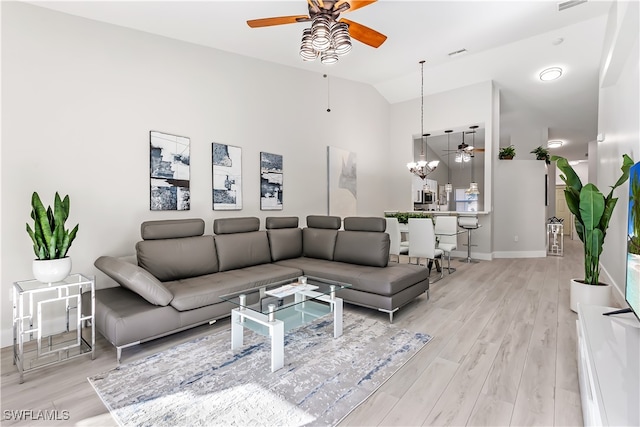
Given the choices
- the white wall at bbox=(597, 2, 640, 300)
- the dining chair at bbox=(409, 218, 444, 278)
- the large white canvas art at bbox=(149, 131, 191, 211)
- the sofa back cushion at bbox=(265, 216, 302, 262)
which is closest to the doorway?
the white wall at bbox=(597, 2, 640, 300)

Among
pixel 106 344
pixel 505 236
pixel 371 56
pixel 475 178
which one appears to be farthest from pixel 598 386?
pixel 475 178

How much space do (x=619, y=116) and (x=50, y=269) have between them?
20.9ft

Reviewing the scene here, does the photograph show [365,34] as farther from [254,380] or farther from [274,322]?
[254,380]

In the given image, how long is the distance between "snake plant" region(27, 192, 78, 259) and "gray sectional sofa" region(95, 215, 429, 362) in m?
0.38

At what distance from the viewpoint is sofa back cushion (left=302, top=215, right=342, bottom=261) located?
4.36 meters

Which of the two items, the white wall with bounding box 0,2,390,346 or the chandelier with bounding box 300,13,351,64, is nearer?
the chandelier with bounding box 300,13,351,64

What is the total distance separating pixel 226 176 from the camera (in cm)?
430

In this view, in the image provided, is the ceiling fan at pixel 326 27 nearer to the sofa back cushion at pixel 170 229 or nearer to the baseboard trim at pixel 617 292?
the sofa back cushion at pixel 170 229

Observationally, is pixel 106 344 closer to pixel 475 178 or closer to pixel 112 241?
pixel 112 241

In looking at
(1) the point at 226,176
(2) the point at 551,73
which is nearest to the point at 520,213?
(2) the point at 551,73

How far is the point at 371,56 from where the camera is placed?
5.14 metres

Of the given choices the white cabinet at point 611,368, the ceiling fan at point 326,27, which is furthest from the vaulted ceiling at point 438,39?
the white cabinet at point 611,368

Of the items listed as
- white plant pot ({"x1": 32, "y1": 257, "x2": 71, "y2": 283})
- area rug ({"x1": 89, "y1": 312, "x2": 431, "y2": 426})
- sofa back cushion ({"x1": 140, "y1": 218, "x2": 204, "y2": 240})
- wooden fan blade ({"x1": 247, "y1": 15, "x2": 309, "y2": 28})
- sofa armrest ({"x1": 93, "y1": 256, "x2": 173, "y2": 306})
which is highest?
wooden fan blade ({"x1": 247, "y1": 15, "x2": 309, "y2": 28})

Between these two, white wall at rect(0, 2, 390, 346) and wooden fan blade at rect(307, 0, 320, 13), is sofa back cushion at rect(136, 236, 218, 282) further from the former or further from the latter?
wooden fan blade at rect(307, 0, 320, 13)
